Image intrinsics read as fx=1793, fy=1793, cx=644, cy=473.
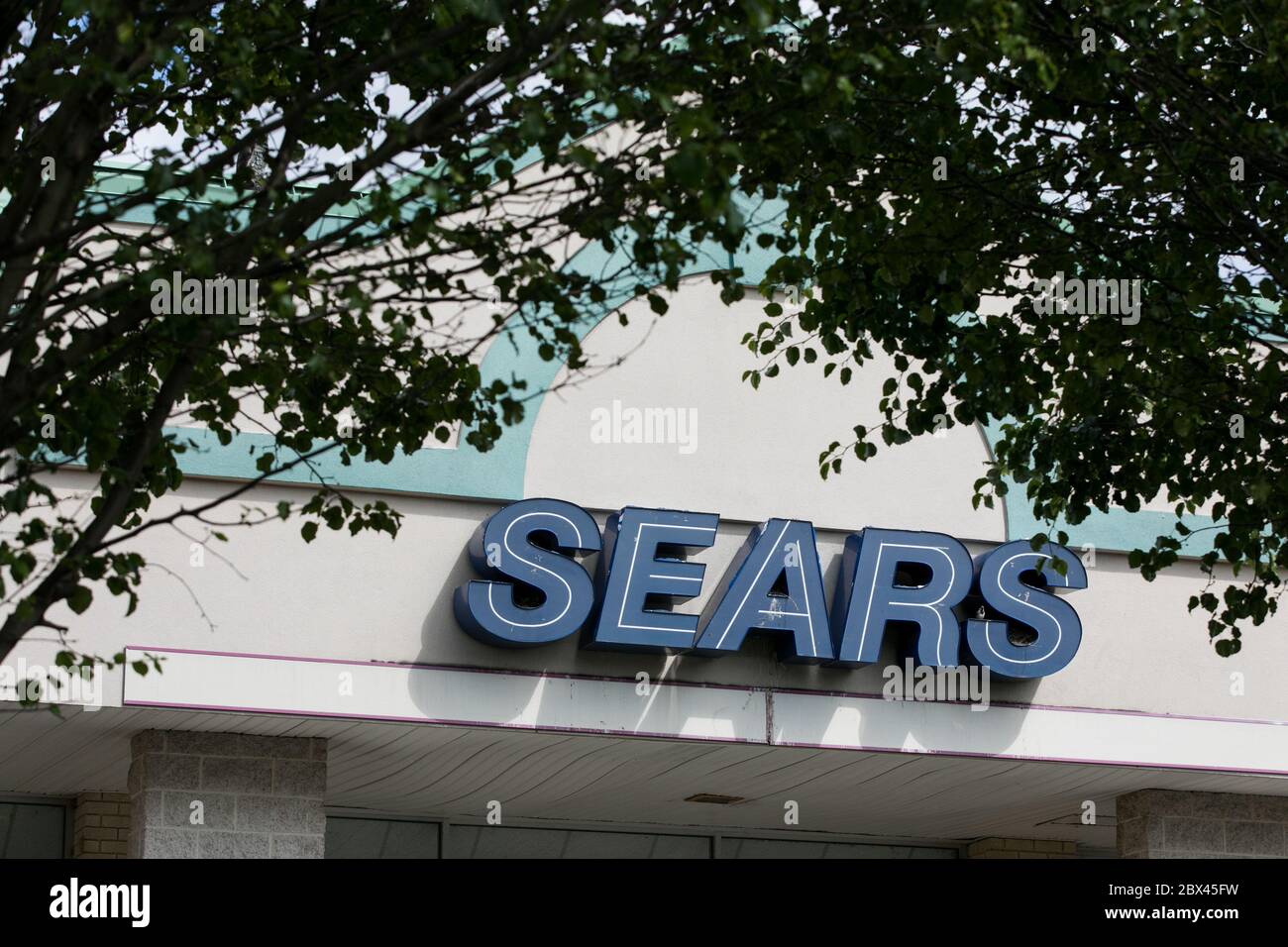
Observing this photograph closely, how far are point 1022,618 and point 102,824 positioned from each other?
7890 millimetres

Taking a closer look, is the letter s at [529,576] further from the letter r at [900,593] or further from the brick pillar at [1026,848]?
the brick pillar at [1026,848]

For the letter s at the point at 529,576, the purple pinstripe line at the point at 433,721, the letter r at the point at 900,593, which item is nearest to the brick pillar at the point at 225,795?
the purple pinstripe line at the point at 433,721

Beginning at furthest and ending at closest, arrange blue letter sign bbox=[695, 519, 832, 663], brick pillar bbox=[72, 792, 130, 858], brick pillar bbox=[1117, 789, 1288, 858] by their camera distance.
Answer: brick pillar bbox=[72, 792, 130, 858], brick pillar bbox=[1117, 789, 1288, 858], blue letter sign bbox=[695, 519, 832, 663]

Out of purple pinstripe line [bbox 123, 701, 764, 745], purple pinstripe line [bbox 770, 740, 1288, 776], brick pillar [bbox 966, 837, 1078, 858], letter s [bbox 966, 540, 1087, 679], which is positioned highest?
letter s [bbox 966, 540, 1087, 679]

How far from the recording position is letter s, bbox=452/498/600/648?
12.3 m

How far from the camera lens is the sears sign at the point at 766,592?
12.5m

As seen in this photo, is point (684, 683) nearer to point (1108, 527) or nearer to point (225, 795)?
point (225, 795)

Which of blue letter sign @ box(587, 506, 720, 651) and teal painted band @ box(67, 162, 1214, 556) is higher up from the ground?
teal painted band @ box(67, 162, 1214, 556)

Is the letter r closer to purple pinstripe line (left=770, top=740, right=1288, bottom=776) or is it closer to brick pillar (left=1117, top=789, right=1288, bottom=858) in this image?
purple pinstripe line (left=770, top=740, right=1288, bottom=776)

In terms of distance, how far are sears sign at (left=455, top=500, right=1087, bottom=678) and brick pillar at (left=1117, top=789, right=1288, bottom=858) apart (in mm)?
1877

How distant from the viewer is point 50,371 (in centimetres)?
618

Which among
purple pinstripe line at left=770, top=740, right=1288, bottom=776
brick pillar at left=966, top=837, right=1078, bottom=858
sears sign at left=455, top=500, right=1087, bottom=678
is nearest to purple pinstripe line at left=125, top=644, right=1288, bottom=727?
sears sign at left=455, top=500, right=1087, bottom=678
